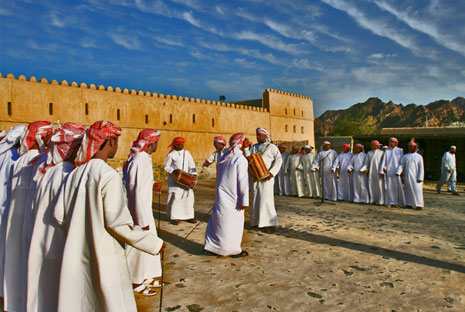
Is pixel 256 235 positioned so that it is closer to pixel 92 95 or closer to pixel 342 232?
pixel 342 232

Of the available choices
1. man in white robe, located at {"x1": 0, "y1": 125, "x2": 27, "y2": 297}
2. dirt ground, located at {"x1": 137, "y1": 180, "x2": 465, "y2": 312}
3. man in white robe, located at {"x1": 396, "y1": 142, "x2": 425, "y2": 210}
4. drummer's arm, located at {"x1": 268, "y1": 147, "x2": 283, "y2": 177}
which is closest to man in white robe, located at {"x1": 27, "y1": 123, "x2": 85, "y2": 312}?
dirt ground, located at {"x1": 137, "y1": 180, "x2": 465, "y2": 312}

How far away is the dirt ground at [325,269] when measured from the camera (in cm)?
325

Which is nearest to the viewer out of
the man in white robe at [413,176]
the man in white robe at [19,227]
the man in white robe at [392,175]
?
the man in white robe at [19,227]

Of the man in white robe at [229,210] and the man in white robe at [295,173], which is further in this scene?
the man in white robe at [295,173]

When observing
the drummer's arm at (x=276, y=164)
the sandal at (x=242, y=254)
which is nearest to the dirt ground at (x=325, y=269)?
the sandal at (x=242, y=254)

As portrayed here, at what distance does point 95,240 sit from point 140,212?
1455mm

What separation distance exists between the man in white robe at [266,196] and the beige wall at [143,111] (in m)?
9.04

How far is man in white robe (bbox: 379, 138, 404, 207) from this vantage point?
9.02 metres

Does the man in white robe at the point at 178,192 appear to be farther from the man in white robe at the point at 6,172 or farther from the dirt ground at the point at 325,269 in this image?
the man in white robe at the point at 6,172

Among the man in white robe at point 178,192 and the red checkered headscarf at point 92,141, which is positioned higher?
the red checkered headscarf at point 92,141

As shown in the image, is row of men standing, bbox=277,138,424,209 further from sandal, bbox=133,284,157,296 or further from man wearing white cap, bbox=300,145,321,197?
sandal, bbox=133,284,157,296

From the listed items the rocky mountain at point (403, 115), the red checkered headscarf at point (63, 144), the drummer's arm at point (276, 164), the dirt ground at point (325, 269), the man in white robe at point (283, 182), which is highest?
the rocky mountain at point (403, 115)

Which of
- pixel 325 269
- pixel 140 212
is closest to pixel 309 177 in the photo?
pixel 325 269

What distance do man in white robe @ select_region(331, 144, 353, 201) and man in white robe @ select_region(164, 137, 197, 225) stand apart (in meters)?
5.02
